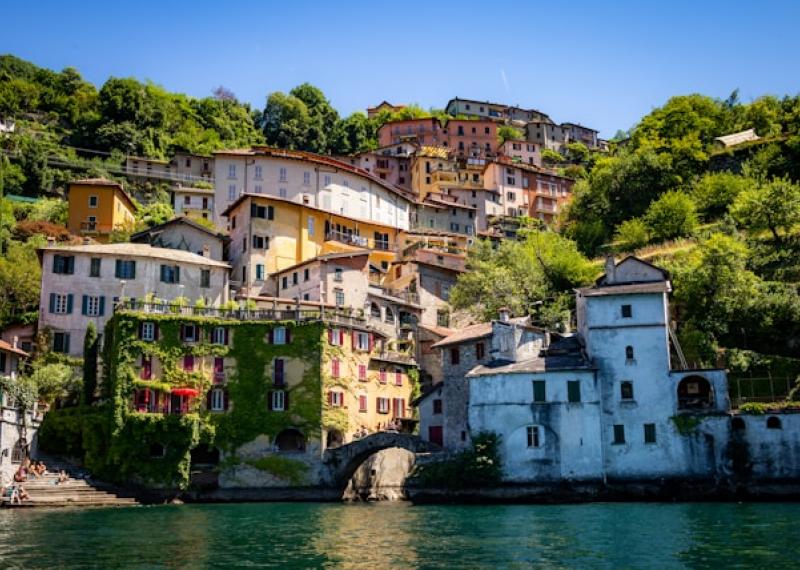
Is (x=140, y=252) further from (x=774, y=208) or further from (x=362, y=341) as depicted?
(x=774, y=208)

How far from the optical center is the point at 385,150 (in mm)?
120625

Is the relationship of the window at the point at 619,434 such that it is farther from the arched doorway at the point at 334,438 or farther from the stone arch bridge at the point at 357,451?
the arched doorway at the point at 334,438

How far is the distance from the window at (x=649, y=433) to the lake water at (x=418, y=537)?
15.5 ft

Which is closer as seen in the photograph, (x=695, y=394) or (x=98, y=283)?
(x=695, y=394)

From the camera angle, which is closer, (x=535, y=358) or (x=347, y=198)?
(x=535, y=358)

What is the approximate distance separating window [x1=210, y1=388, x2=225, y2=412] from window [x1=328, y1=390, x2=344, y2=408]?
665 cm

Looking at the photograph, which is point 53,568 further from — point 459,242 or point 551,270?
point 459,242

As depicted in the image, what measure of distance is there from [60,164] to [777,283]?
7510cm

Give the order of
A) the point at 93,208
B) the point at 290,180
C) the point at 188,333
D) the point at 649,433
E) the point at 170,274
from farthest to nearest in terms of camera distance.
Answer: the point at 290,180 → the point at 93,208 → the point at 170,274 → the point at 188,333 → the point at 649,433

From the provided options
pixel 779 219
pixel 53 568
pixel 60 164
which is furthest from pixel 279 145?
pixel 53 568

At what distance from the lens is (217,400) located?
53.7m

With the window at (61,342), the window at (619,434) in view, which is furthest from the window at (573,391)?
the window at (61,342)

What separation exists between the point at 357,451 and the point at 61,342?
21.6 meters

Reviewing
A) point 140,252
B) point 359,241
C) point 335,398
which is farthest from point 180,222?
point 335,398
